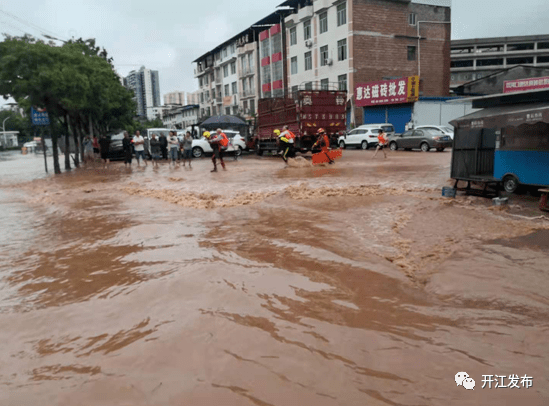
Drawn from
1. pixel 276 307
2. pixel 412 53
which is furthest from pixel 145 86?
pixel 276 307

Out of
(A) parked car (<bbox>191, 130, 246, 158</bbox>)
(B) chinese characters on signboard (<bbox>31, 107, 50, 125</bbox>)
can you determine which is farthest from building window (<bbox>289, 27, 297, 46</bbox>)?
(B) chinese characters on signboard (<bbox>31, 107, 50, 125</bbox>)

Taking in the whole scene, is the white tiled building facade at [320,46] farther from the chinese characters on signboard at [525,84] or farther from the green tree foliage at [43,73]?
the green tree foliage at [43,73]

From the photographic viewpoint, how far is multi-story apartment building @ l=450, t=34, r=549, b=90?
63281 millimetres

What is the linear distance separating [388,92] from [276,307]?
2995cm

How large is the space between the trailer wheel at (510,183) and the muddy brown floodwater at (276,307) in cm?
135

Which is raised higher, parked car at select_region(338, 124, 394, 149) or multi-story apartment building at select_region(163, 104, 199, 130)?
multi-story apartment building at select_region(163, 104, 199, 130)

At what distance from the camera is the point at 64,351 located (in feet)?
10.9

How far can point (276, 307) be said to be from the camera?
3.95m

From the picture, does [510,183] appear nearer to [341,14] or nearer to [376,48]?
[376,48]

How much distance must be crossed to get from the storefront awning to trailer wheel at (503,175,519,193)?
1.37 meters

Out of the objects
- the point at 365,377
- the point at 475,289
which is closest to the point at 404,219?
the point at 475,289

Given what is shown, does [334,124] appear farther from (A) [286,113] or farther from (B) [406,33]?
(B) [406,33]

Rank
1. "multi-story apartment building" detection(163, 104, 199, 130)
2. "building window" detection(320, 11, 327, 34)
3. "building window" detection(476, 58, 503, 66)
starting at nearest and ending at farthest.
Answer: "building window" detection(320, 11, 327, 34) < "building window" detection(476, 58, 503, 66) < "multi-story apartment building" detection(163, 104, 199, 130)

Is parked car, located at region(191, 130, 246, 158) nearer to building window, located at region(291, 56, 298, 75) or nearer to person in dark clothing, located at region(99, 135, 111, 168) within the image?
person in dark clothing, located at region(99, 135, 111, 168)
